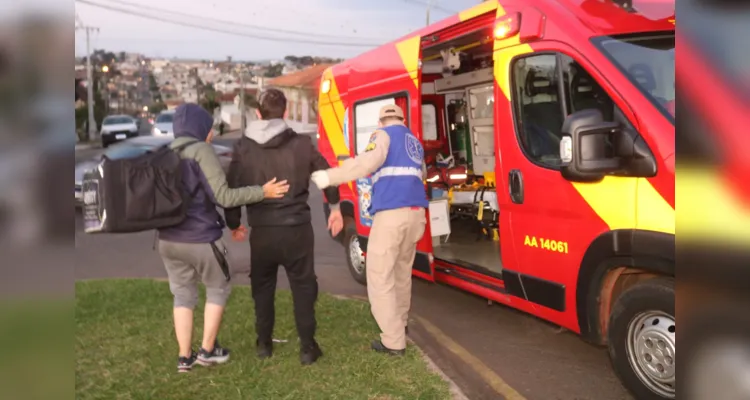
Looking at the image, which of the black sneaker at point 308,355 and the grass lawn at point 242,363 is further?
the black sneaker at point 308,355

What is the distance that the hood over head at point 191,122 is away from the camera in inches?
159

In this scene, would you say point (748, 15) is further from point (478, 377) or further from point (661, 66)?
point (478, 377)

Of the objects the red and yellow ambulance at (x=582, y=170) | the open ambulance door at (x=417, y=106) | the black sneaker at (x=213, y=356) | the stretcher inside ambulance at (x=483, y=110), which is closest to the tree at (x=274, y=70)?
the stretcher inside ambulance at (x=483, y=110)

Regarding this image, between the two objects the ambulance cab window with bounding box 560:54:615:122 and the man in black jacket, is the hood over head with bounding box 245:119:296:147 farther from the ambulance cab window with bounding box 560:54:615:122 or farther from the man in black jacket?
the ambulance cab window with bounding box 560:54:615:122

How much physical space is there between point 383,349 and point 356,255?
2623 mm

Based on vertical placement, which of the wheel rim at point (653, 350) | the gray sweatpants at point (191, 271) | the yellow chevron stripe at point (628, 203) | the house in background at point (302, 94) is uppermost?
the house in background at point (302, 94)

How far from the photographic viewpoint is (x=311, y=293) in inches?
170

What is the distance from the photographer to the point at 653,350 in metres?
3.37

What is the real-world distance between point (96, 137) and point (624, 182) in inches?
1885

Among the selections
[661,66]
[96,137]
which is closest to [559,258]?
[661,66]

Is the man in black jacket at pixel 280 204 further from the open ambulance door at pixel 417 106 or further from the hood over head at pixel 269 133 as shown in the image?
the open ambulance door at pixel 417 106

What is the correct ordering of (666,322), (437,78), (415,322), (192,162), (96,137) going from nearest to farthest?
1. (666,322)
2. (192,162)
3. (415,322)
4. (437,78)
5. (96,137)

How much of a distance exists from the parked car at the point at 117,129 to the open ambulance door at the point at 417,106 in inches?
1181

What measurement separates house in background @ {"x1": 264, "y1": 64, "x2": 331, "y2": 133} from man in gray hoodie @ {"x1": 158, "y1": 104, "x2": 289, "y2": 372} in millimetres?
35011
